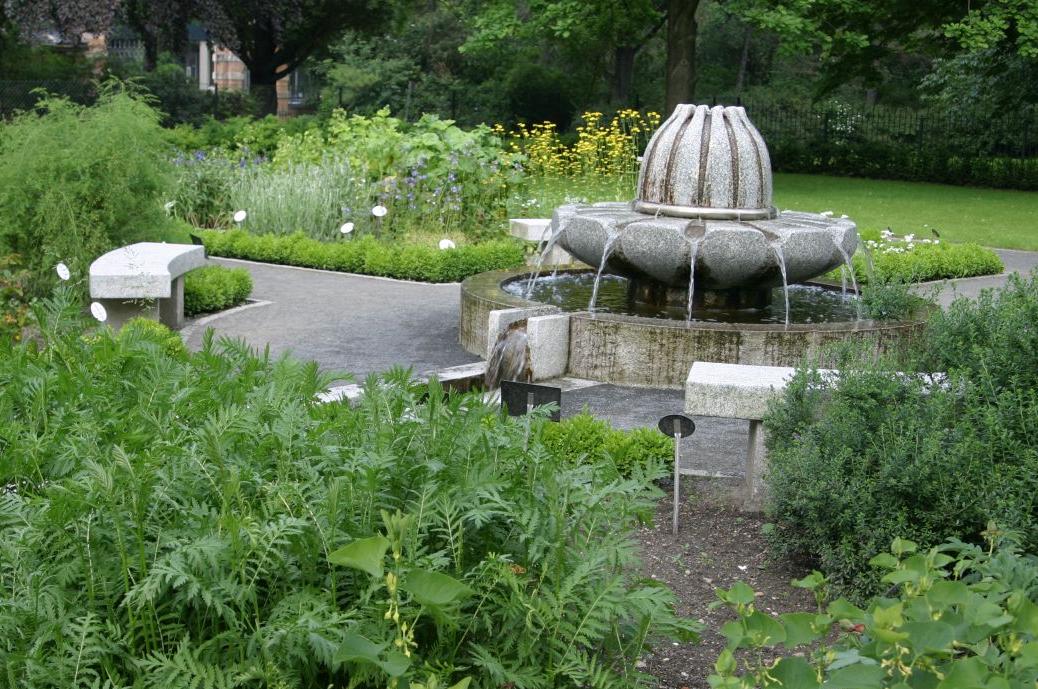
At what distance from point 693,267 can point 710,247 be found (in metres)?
0.20

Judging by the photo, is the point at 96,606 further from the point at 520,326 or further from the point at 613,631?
the point at 520,326

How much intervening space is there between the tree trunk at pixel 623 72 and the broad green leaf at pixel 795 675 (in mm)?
35546

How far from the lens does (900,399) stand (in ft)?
16.5

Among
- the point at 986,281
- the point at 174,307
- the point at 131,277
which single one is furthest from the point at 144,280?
the point at 986,281

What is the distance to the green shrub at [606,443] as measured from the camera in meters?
5.87

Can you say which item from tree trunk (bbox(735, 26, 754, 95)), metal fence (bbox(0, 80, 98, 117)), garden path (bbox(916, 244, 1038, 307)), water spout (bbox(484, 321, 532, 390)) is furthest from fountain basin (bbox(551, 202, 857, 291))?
tree trunk (bbox(735, 26, 754, 95))

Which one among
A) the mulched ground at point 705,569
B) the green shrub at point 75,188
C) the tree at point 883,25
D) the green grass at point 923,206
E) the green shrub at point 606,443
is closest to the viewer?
the mulched ground at point 705,569

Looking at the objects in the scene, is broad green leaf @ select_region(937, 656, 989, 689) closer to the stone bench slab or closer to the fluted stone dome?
the fluted stone dome

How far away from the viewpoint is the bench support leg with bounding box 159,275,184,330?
400 inches

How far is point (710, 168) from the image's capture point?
9.09 metres

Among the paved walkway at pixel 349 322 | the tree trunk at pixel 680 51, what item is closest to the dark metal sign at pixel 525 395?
the paved walkway at pixel 349 322

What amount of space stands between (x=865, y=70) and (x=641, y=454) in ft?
89.0

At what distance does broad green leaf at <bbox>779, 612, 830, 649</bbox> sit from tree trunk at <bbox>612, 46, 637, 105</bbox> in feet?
116

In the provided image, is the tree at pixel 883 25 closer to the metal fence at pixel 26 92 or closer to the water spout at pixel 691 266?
the metal fence at pixel 26 92
